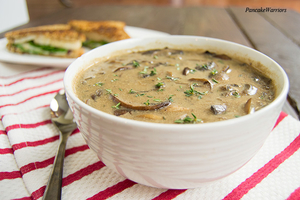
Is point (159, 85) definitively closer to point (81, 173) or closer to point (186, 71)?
point (186, 71)

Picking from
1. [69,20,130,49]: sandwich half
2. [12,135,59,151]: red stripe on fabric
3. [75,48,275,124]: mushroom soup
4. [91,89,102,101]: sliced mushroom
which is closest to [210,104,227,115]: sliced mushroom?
[75,48,275,124]: mushroom soup

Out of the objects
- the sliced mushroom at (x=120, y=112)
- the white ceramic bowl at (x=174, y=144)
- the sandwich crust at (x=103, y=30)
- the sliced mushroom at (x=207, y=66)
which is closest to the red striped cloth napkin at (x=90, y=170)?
the white ceramic bowl at (x=174, y=144)

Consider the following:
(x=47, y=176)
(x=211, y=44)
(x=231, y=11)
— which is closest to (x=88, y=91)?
(x=47, y=176)

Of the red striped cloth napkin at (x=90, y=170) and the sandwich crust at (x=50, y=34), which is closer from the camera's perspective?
the red striped cloth napkin at (x=90, y=170)

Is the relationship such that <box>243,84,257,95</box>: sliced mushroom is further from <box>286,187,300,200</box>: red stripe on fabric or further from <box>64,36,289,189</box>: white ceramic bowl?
<box>286,187,300,200</box>: red stripe on fabric

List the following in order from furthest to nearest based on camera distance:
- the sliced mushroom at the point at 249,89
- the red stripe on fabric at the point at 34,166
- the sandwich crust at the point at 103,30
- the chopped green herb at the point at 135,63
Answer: the sandwich crust at the point at 103,30 → the chopped green herb at the point at 135,63 → the sliced mushroom at the point at 249,89 → the red stripe on fabric at the point at 34,166

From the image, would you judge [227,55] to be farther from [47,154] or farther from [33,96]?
[33,96]

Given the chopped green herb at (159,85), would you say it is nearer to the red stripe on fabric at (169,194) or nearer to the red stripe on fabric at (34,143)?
the red stripe on fabric at (169,194)
